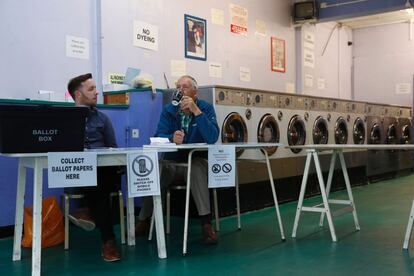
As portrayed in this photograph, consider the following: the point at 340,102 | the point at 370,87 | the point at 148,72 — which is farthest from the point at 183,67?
Answer: the point at 370,87

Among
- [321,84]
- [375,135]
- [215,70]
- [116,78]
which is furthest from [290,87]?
[116,78]

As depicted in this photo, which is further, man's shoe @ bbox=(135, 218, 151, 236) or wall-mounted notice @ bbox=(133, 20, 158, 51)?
wall-mounted notice @ bbox=(133, 20, 158, 51)

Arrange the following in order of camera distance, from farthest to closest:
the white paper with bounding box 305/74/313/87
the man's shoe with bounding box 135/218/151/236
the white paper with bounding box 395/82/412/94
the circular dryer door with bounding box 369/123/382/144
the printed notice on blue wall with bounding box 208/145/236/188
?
1. the white paper with bounding box 395/82/412/94
2. the white paper with bounding box 305/74/313/87
3. the circular dryer door with bounding box 369/123/382/144
4. the man's shoe with bounding box 135/218/151/236
5. the printed notice on blue wall with bounding box 208/145/236/188

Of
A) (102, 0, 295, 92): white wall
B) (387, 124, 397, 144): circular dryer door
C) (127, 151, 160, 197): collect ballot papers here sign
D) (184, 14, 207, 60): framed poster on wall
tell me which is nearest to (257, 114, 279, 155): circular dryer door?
(102, 0, 295, 92): white wall

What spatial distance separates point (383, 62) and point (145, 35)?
5.78m

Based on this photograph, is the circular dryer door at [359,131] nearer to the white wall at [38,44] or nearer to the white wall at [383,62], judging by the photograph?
the white wall at [383,62]

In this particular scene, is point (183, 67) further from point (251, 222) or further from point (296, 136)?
point (251, 222)

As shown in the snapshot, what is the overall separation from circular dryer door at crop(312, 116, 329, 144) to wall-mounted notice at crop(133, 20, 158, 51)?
2053mm

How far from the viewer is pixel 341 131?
20.4 feet

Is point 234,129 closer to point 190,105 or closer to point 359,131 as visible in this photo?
point 190,105

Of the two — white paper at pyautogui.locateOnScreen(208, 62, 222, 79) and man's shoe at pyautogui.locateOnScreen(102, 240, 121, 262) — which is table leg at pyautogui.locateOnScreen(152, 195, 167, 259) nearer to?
man's shoe at pyautogui.locateOnScreen(102, 240, 121, 262)

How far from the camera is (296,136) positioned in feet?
17.5

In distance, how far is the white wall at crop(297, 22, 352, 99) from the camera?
301 inches

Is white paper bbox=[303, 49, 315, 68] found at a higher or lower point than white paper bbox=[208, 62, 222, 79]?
higher
